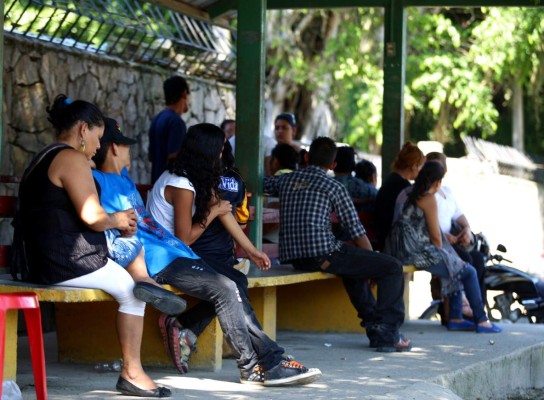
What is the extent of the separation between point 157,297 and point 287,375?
41.4 inches

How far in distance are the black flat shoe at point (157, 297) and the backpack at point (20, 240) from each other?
0.61 m

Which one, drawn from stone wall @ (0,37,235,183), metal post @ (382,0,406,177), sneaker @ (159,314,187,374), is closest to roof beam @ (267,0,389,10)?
metal post @ (382,0,406,177)

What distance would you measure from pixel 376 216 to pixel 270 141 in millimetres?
3086

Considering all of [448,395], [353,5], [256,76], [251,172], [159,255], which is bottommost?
[448,395]

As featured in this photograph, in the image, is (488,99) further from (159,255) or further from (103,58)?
(159,255)

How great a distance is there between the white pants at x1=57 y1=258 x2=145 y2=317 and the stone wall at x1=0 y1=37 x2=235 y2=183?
378 cm

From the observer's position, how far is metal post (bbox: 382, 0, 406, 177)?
11.7 m

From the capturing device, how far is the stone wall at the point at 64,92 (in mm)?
10273

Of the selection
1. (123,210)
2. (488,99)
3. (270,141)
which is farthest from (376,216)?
(488,99)

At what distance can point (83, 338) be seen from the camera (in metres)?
7.96

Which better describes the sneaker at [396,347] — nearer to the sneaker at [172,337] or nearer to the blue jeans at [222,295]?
the sneaker at [172,337]

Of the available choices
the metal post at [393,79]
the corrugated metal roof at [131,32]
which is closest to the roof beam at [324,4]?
the metal post at [393,79]

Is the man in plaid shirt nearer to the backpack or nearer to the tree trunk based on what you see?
the backpack

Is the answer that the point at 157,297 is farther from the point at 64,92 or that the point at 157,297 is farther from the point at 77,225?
the point at 64,92
